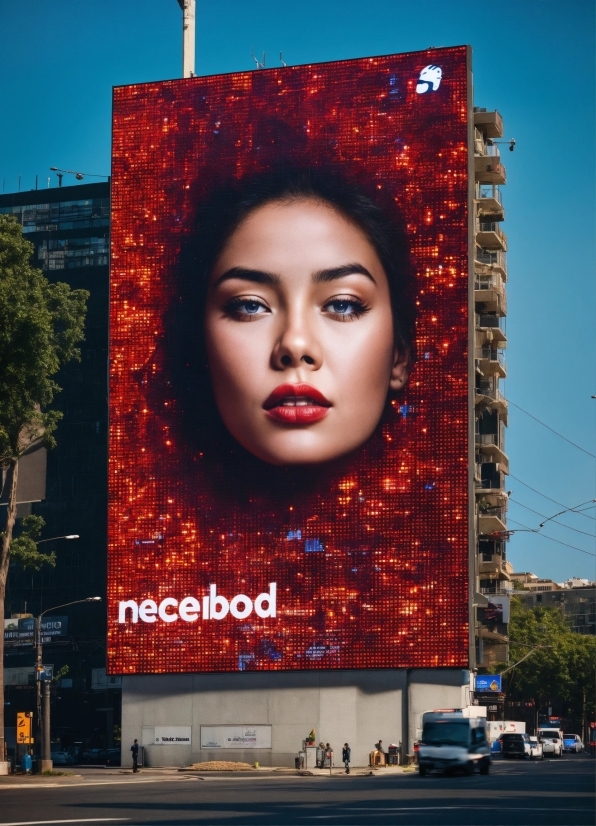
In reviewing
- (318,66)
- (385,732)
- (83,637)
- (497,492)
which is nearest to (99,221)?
(83,637)

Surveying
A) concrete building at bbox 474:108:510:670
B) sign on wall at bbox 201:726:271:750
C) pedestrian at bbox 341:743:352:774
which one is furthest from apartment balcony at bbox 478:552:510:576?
pedestrian at bbox 341:743:352:774

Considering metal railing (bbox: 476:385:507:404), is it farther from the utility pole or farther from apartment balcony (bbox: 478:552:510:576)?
the utility pole

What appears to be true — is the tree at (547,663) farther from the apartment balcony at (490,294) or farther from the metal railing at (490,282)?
the apartment balcony at (490,294)

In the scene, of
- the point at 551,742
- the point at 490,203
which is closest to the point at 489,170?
the point at 490,203

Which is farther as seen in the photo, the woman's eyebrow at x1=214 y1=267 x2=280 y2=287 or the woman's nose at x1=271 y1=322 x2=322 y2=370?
the woman's eyebrow at x1=214 y1=267 x2=280 y2=287

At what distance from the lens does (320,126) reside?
229ft

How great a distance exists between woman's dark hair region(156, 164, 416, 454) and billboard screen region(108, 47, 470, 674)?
0.33 feet

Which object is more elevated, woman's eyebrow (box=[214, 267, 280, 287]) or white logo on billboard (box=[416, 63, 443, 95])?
white logo on billboard (box=[416, 63, 443, 95])

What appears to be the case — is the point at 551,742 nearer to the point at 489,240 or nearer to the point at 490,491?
the point at 490,491

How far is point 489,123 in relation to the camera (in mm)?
84750

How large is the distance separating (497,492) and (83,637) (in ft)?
168

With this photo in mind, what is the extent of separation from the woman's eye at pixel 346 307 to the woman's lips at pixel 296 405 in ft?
12.6

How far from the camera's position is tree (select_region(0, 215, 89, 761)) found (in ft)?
187

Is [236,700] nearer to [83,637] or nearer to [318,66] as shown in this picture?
[318,66]
